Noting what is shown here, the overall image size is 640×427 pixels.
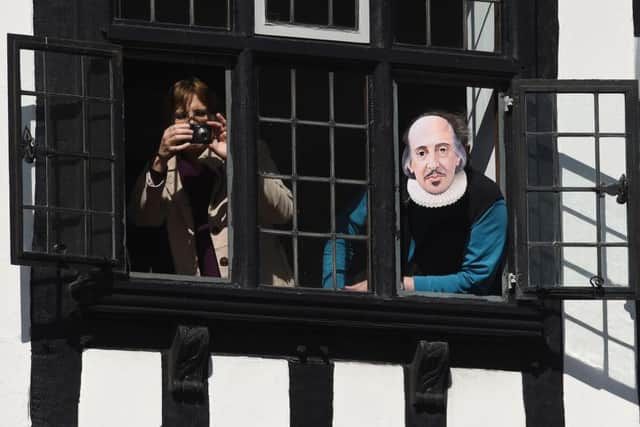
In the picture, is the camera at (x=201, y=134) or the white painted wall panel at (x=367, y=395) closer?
the white painted wall panel at (x=367, y=395)

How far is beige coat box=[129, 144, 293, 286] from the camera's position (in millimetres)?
19156

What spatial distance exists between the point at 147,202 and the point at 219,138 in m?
0.43

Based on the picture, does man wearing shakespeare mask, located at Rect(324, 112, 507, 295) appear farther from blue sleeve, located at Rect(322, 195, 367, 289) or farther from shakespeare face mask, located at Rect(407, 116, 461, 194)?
blue sleeve, located at Rect(322, 195, 367, 289)

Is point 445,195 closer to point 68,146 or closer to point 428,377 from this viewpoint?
point 428,377

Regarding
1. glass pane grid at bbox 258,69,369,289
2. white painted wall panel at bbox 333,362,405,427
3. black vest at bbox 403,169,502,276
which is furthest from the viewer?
black vest at bbox 403,169,502,276

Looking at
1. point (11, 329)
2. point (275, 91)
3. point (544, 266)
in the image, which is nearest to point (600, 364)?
point (544, 266)

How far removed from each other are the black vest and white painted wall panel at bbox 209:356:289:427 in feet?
3.27

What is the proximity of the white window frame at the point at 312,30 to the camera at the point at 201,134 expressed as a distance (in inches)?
18.8

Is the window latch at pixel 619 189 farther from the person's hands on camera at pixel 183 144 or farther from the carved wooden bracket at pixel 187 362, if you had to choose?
the carved wooden bracket at pixel 187 362

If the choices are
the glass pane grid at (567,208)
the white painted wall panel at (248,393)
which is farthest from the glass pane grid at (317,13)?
the white painted wall panel at (248,393)

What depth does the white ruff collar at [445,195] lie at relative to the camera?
771 inches

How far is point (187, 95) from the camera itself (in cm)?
1942

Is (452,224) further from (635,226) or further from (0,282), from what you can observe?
(0,282)

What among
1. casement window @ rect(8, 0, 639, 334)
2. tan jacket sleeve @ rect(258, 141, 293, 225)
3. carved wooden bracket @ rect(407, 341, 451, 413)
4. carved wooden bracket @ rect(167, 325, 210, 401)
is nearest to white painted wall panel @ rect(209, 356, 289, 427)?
carved wooden bracket @ rect(167, 325, 210, 401)
